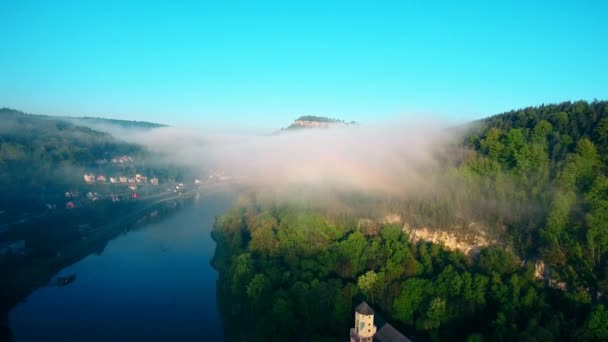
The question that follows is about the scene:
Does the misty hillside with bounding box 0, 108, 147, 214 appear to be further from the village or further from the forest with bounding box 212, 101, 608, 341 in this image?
the forest with bounding box 212, 101, 608, 341

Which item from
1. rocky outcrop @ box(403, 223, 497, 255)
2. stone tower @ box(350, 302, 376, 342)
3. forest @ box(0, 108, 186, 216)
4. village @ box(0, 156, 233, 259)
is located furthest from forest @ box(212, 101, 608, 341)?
forest @ box(0, 108, 186, 216)

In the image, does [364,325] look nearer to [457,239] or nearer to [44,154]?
[457,239]

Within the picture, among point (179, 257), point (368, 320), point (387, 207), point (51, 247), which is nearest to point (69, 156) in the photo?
point (51, 247)

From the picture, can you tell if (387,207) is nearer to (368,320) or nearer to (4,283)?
(368,320)

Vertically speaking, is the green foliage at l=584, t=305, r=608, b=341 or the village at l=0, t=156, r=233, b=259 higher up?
the green foliage at l=584, t=305, r=608, b=341

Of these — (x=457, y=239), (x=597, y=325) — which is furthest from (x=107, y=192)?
(x=597, y=325)

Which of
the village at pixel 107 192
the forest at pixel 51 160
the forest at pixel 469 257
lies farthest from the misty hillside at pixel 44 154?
the forest at pixel 469 257
